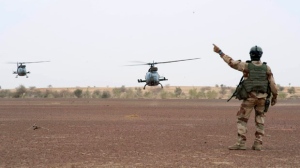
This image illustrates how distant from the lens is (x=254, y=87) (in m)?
11.1

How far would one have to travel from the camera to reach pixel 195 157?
404 inches

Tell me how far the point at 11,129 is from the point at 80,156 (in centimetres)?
726

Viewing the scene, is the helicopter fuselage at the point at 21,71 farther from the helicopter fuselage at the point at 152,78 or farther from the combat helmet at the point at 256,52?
the combat helmet at the point at 256,52

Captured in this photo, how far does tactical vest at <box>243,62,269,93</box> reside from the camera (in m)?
11.1

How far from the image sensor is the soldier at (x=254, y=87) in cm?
1112

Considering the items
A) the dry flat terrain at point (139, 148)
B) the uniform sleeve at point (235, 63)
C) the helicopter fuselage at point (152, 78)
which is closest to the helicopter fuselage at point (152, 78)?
the helicopter fuselage at point (152, 78)

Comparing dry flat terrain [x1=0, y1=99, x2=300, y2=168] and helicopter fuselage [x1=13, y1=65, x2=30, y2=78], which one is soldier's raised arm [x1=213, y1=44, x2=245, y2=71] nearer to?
dry flat terrain [x1=0, y1=99, x2=300, y2=168]

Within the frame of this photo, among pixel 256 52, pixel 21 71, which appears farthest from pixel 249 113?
pixel 21 71

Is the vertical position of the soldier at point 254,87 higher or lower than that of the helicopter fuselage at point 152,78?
lower

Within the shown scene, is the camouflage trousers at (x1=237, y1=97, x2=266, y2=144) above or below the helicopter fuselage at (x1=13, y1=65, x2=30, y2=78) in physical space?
below

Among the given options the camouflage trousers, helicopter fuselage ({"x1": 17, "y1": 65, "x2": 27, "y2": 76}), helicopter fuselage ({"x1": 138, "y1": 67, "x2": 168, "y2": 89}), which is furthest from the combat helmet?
helicopter fuselage ({"x1": 17, "y1": 65, "x2": 27, "y2": 76})

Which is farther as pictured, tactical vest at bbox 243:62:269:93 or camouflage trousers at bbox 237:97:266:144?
camouflage trousers at bbox 237:97:266:144

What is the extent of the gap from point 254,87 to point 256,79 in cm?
18

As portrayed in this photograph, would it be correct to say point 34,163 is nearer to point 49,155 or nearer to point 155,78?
point 49,155
